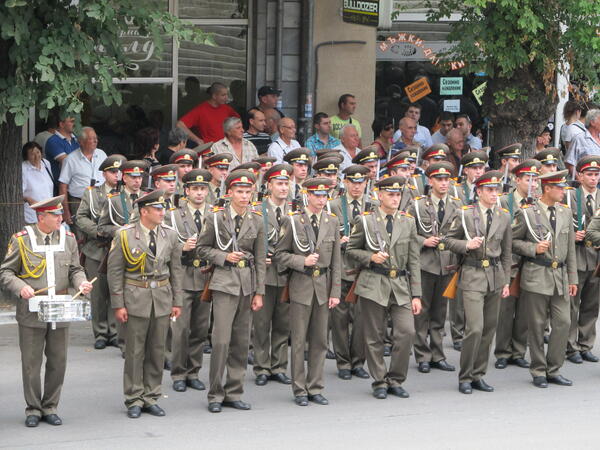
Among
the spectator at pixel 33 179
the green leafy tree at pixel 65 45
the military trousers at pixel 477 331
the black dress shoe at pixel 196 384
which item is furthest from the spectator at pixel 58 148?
the military trousers at pixel 477 331

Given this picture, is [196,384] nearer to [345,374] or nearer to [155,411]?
[155,411]

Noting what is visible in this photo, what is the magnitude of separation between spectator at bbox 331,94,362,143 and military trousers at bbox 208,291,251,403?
7.01 metres

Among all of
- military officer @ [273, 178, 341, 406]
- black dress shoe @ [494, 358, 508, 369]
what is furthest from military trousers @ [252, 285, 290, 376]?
black dress shoe @ [494, 358, 508, 369]

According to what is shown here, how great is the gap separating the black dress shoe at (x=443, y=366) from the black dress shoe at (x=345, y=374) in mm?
977

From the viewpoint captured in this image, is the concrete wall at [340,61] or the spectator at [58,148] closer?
the spectator at [58,148]

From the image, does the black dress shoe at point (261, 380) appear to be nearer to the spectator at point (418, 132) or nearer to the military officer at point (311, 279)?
the military officer at point (311, 279)

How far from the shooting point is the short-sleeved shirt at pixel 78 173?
1518cm

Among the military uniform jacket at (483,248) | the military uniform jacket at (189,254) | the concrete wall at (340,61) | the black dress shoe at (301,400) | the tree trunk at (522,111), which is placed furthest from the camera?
the concrete wall at (340,61)

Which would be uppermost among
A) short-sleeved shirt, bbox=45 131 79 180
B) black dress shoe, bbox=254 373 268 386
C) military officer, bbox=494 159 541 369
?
short-sleeved shirt, bbox=45 131 79 180

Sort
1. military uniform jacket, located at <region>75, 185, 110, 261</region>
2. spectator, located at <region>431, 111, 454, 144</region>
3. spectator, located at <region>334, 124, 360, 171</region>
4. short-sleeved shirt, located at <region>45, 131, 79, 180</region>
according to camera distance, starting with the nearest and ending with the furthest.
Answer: military uniform jacket, located at <region>75, 185, 110, 261</region> < short-sleeved shirt, located at <region>45, 131, 79, 180</region> < spectator, located at <region>334, 124, 360, 171</region> < spectator, located at <region>431, 111, 454, 144</region>

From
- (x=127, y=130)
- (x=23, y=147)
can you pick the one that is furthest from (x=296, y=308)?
(x=127, y=130)

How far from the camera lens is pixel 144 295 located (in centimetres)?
1059

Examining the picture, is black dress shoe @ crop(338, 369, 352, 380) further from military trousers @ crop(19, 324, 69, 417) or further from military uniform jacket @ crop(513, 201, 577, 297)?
military trousers @ crop(19, 324, 69, 417)

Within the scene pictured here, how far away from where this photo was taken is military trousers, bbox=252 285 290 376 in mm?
12062
